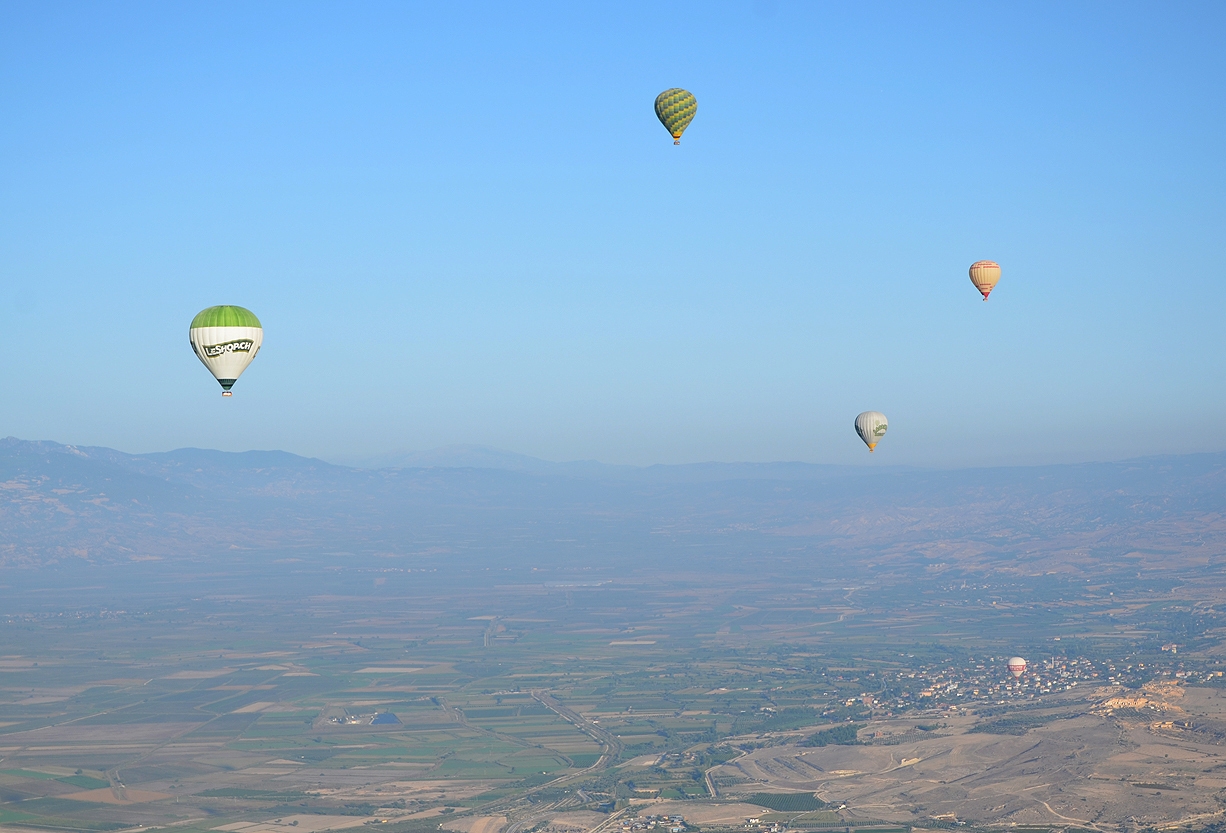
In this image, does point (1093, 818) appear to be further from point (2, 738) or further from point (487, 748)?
point (2, 738)

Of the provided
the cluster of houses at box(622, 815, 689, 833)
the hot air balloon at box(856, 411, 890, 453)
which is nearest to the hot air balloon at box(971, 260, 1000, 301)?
the hot air balloon at box(856, 411, 890, 453)

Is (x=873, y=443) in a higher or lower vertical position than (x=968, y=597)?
higher

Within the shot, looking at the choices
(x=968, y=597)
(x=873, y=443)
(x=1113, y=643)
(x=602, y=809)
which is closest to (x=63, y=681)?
(x=602, y=809)

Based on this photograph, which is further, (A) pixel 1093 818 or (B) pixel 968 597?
(B) pixel 968 597

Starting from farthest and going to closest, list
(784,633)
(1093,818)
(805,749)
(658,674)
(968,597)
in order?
(968,597)
(784,633)
(658,674)
(805,749)
(1093,818)

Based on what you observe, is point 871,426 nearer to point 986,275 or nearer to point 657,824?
point 986,275

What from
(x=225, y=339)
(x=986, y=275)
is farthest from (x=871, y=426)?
(x=225, y=339)
